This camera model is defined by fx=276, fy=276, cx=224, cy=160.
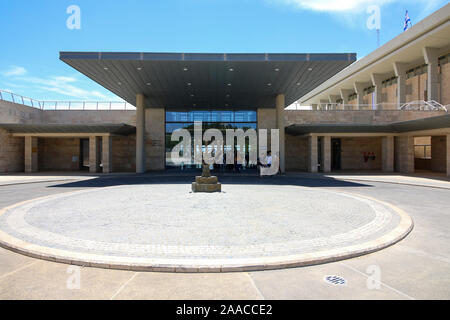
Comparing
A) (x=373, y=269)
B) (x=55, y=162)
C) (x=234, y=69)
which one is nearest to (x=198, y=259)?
(x=373, y=269)

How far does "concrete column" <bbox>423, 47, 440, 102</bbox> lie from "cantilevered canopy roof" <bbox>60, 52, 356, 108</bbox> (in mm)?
18021

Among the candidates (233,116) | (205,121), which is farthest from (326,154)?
(205,121)

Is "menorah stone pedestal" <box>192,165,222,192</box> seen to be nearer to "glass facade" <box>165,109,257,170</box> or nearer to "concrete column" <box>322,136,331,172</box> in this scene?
"concrete column" <box>322,136,331,172</box>

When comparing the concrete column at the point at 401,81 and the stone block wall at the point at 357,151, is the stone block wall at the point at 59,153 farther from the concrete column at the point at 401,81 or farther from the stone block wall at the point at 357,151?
the concrete column at the point at 401,81

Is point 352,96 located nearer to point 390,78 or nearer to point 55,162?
point 390,78

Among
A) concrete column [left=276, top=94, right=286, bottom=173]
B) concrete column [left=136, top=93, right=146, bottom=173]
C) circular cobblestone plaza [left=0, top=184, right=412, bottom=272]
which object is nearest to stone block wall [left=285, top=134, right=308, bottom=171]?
concrete column [left=276, top=94, right=286, bottom=173]

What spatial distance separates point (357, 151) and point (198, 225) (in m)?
26.8

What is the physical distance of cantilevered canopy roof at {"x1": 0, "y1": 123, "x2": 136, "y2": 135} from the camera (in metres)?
22.6

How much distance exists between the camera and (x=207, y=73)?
18.2 meters

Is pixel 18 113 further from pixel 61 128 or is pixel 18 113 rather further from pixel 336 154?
pixel 336 154

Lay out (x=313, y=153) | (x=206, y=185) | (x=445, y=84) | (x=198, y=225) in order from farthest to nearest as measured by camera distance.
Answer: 1. (x=445, y=84)
2. (x=313, y=153)
3. (x=206, y=185)
4. (x=198, y=225)

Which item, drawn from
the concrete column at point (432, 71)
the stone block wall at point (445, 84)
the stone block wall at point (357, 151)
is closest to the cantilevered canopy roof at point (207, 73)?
the stone block wall at point (357, 151)

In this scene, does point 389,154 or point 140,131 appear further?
point 389,154

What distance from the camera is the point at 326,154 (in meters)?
24.6
